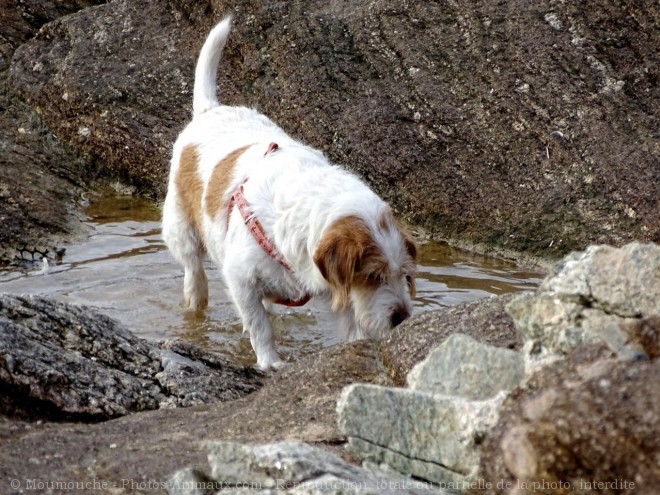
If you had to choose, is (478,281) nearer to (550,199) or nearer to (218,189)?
(550,199)

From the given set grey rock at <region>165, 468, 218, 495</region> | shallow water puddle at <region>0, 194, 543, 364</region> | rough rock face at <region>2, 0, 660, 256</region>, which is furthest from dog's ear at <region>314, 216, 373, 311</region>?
rough rock face at <region>2, 0, 660, 256</region>

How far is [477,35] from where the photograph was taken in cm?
795

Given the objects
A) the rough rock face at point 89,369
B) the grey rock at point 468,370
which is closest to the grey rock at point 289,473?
the grey rock at point 468,370

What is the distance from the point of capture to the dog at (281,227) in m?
4.67

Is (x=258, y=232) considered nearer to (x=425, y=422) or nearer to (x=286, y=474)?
(x=425, y=422)

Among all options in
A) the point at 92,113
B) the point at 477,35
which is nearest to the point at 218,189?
the point at 477,35

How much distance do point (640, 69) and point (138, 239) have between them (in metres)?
3.86

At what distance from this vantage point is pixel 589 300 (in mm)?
2873

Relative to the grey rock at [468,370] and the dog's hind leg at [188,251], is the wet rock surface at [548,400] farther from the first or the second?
the dog's hind leg at [188,251]

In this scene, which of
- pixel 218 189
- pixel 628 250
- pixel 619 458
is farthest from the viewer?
pixel 218 189

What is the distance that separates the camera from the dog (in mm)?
4672

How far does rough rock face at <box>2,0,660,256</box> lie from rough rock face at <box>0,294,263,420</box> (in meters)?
3.21

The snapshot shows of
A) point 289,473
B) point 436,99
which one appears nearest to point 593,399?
point 289,473

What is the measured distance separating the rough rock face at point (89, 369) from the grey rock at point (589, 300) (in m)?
1.74
